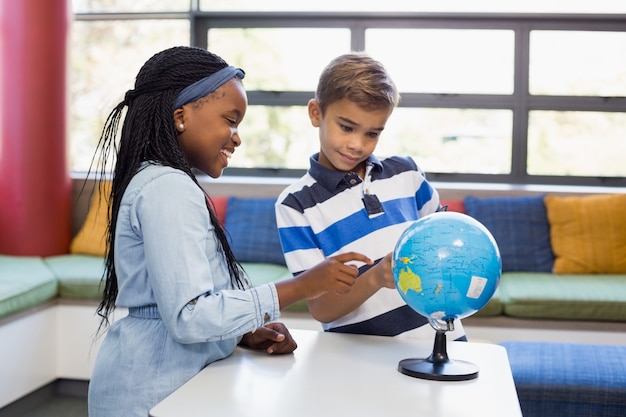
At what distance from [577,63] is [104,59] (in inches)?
119

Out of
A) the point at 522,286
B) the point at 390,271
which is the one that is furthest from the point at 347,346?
the point at 522,286

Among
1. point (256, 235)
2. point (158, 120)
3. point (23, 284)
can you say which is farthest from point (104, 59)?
point (158, 120)

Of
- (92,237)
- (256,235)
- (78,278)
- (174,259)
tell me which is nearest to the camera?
(174,259)

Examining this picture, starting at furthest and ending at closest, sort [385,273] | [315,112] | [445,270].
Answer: [315,112]
[385,273]
[445,270]

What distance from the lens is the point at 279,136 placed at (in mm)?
5238

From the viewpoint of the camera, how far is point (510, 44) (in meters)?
5.05

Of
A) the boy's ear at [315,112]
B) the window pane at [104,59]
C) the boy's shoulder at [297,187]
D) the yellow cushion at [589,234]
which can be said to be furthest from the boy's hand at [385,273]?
the window pane at [104,59]

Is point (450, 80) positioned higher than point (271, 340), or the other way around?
point (450, 80)

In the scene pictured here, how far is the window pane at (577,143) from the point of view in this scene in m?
4.96

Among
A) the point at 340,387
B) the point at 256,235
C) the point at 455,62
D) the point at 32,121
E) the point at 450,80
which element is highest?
the point at 455,62

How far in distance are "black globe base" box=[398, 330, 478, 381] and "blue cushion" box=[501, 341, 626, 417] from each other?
4.20ft

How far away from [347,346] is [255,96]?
3.53m

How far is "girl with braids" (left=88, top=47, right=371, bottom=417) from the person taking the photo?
152cm

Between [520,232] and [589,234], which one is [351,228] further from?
[589,234]
